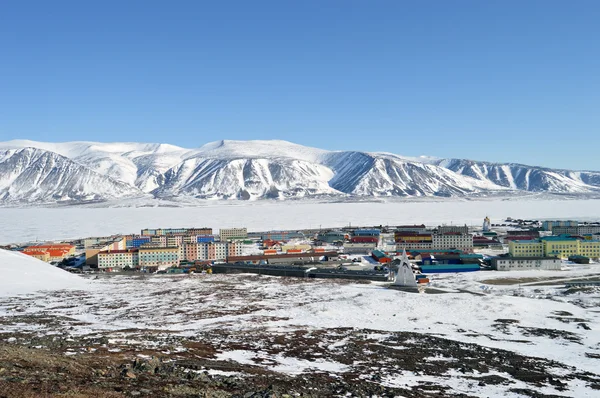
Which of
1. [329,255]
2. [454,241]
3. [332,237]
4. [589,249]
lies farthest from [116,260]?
[589,249]

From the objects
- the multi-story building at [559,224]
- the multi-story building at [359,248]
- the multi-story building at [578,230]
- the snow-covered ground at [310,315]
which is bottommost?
the snow-covered ground at [310,315]

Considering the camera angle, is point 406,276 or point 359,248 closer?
point 406,276

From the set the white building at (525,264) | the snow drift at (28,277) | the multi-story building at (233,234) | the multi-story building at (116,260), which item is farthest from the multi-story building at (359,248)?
the snow drift at (28,277)

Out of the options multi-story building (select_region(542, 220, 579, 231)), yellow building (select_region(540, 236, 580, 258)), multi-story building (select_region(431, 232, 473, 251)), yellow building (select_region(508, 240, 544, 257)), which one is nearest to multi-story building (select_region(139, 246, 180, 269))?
multi-story building (select_region(431, 232, 473, 251))

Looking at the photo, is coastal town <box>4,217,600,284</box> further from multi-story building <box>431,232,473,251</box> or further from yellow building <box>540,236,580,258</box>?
multi-story building <box>431,232,473,251</box>

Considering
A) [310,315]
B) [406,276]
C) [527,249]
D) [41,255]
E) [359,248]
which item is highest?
[527,249]

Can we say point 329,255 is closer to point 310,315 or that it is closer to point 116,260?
point 116,260

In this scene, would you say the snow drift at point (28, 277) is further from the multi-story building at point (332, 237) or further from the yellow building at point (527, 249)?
the yellow building at point (527, 249)
